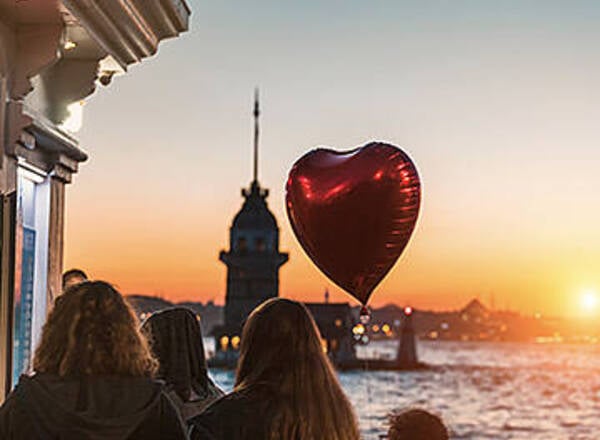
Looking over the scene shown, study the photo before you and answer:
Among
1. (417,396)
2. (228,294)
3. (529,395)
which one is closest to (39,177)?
(228,294)

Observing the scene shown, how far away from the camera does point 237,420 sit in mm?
3439

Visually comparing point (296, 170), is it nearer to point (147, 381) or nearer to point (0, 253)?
point (0, 253)

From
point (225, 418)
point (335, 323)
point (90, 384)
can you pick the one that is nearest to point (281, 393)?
point (225, 418)

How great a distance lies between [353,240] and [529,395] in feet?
341

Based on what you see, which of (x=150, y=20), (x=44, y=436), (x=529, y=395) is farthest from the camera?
(x=529, y=395)

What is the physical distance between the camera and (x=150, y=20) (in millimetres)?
5555

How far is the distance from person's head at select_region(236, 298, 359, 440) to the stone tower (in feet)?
262

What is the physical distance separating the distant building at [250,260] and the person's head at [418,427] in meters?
79.6

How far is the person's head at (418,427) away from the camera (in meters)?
3.49

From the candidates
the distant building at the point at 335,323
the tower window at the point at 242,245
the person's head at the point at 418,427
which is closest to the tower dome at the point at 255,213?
the tower window at the point at 242,245

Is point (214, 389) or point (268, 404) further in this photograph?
point (214, 389)

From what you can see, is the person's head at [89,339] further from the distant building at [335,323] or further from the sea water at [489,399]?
the distant building at [335,323]

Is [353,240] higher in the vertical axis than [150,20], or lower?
lower

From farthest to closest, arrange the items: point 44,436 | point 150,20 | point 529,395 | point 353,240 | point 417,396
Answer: point 529,395
point 417,396
point 353,240
point 150,20
point 44,436
